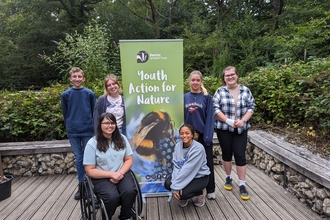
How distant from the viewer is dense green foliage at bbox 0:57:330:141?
3426 millimetres

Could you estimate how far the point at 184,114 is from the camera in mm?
2568

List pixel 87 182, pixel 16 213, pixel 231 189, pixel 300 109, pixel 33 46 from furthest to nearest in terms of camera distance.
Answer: pixel 33 46
pixel 300 109
pixel 231 189
pixel 16 213
pixel 87 182

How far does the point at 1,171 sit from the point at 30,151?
1.32 feet

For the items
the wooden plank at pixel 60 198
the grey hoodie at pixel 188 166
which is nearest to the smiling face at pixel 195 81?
the grey hoodie at pixel 188 166

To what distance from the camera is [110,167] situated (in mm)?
2094

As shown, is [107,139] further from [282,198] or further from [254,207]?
[282,198]

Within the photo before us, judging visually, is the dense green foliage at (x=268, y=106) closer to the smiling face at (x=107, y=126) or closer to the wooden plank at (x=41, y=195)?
the wooden plank at (x=41, y=195)

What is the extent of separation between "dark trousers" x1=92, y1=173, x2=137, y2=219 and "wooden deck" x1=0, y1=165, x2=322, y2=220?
16.7 inches

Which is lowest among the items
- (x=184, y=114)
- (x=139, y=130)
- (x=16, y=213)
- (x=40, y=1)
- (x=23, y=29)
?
(x=16, y=213)

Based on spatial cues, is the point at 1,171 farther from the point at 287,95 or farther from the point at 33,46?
the point at 33,46

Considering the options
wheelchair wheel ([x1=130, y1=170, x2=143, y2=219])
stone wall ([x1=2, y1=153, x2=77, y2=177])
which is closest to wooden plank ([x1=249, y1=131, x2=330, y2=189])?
wheelchair wheel ([x1=130, y1=170, x2=143, y2=219])

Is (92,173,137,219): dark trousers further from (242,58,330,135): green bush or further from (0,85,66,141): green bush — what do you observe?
(242,58,330,135): green bush

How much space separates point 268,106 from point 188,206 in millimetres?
2153

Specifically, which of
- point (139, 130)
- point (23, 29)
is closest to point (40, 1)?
point (23, 29)
